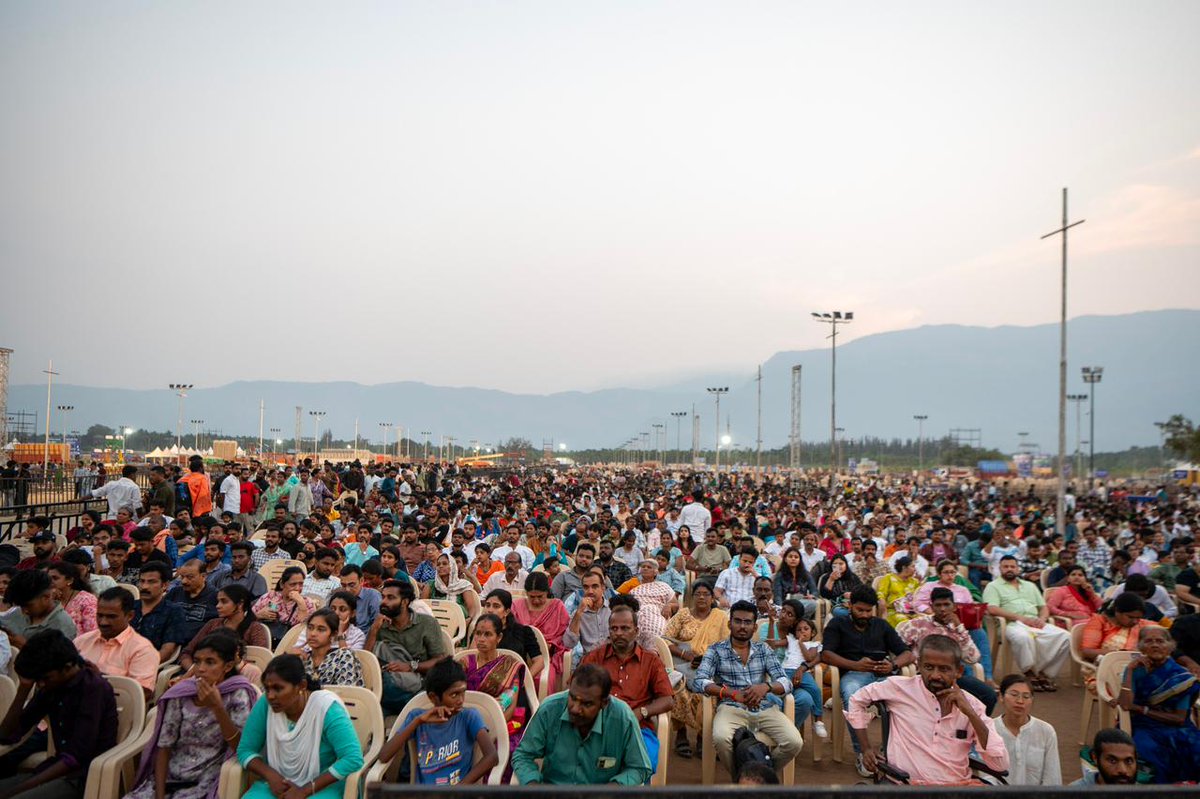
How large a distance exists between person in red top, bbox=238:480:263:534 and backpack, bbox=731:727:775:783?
12.2 metres

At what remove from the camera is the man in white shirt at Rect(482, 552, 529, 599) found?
31.0 feet

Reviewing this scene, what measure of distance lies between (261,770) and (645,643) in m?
3.16

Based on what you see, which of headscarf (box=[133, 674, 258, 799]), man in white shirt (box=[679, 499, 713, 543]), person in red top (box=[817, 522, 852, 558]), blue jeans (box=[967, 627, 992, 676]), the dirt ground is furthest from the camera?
man in white shirt (box=[679, 499, 713, 543])

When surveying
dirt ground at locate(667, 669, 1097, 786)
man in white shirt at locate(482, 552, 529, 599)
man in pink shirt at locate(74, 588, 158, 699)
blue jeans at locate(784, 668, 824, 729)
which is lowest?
dirt ground at locate(667, 669, 1097, 786)

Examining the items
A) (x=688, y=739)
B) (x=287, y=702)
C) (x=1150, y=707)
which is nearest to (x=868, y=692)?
(x=1150, y=707)

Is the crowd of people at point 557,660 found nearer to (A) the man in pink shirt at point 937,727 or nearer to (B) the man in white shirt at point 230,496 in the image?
(A) the man in pink shirt at point 937,727

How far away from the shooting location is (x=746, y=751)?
5.21m

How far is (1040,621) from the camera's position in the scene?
8.77m

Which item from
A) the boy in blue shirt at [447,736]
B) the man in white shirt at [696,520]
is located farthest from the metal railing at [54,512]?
the boy in blue shirt at [447,736]

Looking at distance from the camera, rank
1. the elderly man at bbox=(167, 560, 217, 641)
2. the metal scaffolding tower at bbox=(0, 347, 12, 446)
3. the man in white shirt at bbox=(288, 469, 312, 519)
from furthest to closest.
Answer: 1. the metal scaffolding tower at bbox=(0, 347, 12, 446)
2. the man in white shirt at bbox=(288, 469, 312, 519)
3. the elderly man at bbox=(167, 560, 217, 641)

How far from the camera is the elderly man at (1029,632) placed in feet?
28.2

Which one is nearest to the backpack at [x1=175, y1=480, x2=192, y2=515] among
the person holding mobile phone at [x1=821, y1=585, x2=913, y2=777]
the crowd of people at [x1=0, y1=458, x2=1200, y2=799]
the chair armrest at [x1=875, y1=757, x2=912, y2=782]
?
the crowd of people at [x1=0, y1=458, x2=1200, y2=799]

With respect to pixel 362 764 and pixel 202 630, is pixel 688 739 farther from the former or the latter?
pixel 202 630

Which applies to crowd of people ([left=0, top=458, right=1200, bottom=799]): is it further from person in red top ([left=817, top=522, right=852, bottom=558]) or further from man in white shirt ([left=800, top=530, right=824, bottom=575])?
person in red top ([left=817, top=522, right=852, bottom=558])
